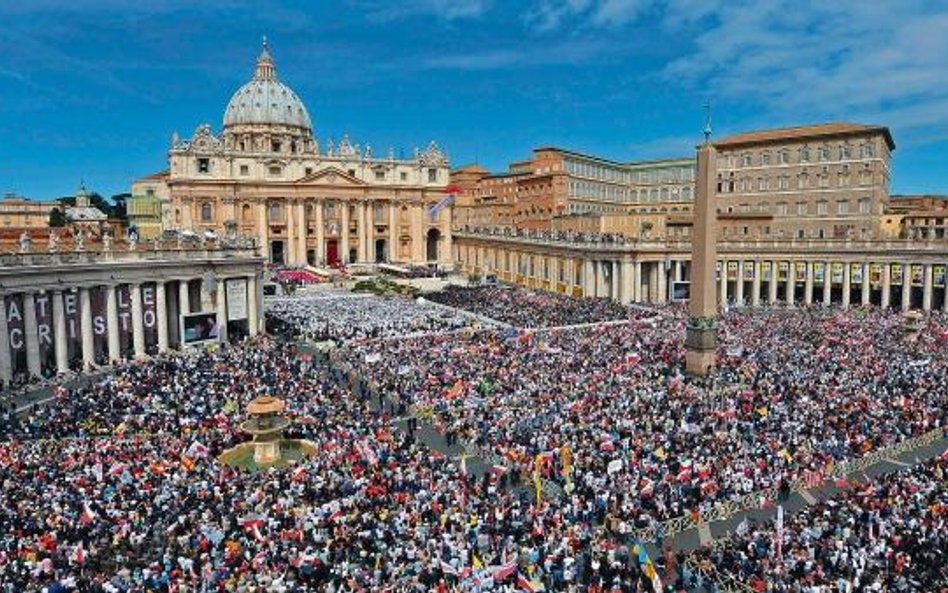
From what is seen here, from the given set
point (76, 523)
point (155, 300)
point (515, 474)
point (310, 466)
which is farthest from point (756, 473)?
point (155, 300)

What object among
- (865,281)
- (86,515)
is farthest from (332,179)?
(86,515)

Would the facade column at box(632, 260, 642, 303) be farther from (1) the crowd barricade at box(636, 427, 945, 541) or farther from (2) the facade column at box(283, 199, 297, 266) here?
(2) the facade column at box(283, 199, 297, 266)

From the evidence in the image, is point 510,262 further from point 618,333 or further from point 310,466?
point 310,466

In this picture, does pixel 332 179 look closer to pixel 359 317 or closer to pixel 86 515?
pixel 359 317

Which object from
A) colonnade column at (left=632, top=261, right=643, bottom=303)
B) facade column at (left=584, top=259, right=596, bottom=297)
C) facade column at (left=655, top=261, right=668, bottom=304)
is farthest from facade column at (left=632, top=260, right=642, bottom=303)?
facade column at (left=584, top=259, right=596, bottom=297)

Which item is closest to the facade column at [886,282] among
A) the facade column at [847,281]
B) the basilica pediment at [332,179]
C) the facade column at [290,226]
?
the facade column at [847,281]

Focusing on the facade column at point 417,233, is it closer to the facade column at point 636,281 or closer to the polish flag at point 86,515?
the facade column at point 636,281

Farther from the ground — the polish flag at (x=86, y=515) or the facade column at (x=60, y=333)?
the facade column at (x=60, y=333)
